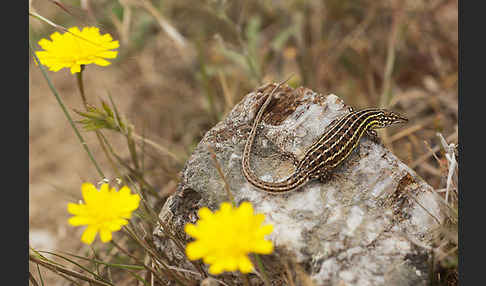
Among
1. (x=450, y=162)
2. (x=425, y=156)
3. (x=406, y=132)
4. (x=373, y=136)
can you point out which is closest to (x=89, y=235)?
(x=373, y=136)

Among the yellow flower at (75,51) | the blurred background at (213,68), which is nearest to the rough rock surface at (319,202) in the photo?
the yellow flower at (75,51)

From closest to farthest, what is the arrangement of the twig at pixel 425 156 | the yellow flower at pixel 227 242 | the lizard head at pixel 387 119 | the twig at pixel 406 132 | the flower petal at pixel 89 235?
the yellow flower at pixel 227 242, the flower petal at pixel 89 235, the lizard head at pixel 387 119, the twig at pixel 425 156, the twig at pixel 406 132

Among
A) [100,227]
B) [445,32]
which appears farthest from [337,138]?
[445,32]

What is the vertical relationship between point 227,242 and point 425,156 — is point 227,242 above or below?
below

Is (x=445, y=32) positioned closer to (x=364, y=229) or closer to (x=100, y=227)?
(x=364, y=229)

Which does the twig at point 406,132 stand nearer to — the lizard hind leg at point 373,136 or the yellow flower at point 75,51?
the lizard hind leg at point 373,136

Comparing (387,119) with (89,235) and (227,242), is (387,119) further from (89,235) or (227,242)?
(89,235)
